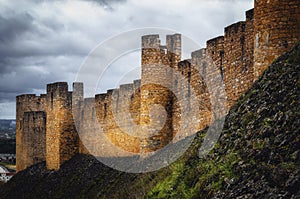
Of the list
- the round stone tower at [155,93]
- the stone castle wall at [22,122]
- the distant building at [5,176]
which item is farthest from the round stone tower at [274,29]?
the distant building at [5,176]

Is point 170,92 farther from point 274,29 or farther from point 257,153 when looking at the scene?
point 257,153

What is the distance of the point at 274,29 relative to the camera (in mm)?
14961

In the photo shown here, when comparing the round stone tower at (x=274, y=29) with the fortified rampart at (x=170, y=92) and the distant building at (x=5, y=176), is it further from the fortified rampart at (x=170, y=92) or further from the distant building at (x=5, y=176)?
the distant building at (x=5, y=176)

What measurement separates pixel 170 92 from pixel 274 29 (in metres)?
9.12

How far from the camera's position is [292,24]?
1475 centimetres

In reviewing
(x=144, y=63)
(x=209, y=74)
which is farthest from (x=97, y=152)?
(x=209, y=74)

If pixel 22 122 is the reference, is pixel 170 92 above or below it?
above

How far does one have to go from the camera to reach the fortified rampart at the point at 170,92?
49.8 feet

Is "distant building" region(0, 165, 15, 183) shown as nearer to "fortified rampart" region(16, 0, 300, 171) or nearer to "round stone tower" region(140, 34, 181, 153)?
"fortified rampart" region(16, 0, 300, 171)

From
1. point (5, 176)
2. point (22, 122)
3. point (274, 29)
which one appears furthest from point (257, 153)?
point (5, 176)

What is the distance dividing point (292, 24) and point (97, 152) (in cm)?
1866

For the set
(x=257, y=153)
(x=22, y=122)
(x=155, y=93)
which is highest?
(x=155, y=93)

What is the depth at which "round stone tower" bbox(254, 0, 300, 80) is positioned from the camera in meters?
14.7

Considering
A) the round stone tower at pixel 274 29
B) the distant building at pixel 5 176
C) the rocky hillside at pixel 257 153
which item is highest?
the round stone tower at pixel 274 29
